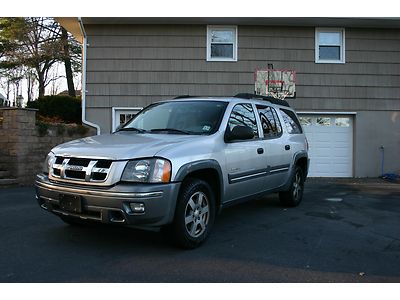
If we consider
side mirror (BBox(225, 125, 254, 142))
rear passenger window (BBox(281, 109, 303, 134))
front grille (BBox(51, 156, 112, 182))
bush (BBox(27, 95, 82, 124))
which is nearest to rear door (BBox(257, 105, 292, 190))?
rear passenger window (BBox(281, 109, 303, 134))

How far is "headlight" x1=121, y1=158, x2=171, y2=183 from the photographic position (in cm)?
447

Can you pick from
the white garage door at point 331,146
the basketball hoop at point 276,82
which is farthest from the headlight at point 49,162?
the white garage door at point 331,146

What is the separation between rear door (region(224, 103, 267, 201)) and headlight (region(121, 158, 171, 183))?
1.20 metres

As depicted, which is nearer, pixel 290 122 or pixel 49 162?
pixel 49 162

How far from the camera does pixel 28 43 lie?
23.8 metres

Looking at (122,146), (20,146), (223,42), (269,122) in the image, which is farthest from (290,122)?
(223,42)

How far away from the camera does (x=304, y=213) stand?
7285 millimetres

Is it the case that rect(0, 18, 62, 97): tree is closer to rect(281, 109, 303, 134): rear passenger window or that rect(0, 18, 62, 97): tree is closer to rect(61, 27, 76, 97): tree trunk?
rect(61, 27, 76, 97): tree trunk

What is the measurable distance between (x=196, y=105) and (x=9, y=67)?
891 inches

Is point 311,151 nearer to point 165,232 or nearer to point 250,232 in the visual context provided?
point 250,232

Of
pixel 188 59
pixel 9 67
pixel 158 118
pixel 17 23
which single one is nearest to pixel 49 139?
pixel 188 59

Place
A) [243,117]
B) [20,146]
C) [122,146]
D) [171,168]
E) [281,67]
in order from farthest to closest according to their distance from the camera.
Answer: [281,67], [20,146], [243,117], [122,146], [171,168]

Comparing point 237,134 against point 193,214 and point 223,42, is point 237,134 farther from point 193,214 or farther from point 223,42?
point 223,42

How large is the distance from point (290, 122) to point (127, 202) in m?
4.17
